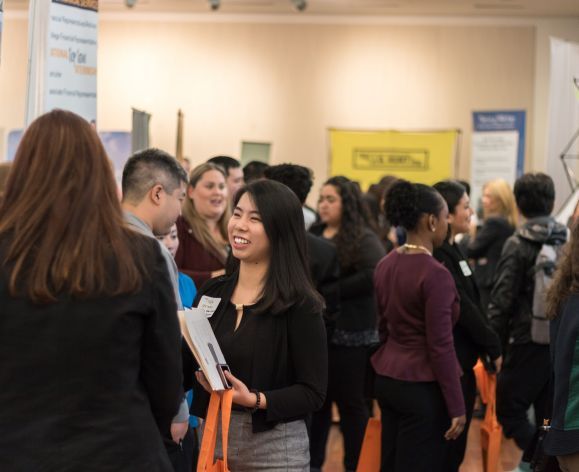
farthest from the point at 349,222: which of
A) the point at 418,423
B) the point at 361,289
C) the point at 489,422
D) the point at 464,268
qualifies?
the point at 418,423

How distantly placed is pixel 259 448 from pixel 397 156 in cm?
1014

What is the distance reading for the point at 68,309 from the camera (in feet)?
6.08

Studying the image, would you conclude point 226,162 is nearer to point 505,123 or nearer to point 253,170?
point 253,170

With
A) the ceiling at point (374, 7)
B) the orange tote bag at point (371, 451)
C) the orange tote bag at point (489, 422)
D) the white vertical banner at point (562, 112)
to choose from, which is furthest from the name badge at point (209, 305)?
the ceiling at point (374, 7)

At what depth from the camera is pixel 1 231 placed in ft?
6.21

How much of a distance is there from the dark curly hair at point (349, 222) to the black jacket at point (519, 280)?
77 cm

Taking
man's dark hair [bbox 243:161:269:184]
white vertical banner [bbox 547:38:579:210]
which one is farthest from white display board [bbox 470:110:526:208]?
man's dark hair [bbox 243:161:269:184]

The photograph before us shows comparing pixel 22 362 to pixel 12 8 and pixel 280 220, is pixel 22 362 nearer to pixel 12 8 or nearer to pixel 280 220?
pixel 280 220

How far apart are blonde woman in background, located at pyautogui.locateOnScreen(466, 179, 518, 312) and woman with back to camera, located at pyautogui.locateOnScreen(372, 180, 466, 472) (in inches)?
136

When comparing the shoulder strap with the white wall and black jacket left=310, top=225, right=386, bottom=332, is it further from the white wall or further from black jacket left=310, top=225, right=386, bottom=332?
the white wall

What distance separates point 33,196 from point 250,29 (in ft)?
36.9

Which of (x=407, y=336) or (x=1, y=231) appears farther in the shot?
(x=407, y=336)

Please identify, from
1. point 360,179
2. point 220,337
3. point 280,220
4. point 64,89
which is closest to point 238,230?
point 280,220

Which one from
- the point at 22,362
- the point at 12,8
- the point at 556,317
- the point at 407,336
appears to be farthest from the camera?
the point at 12,8
